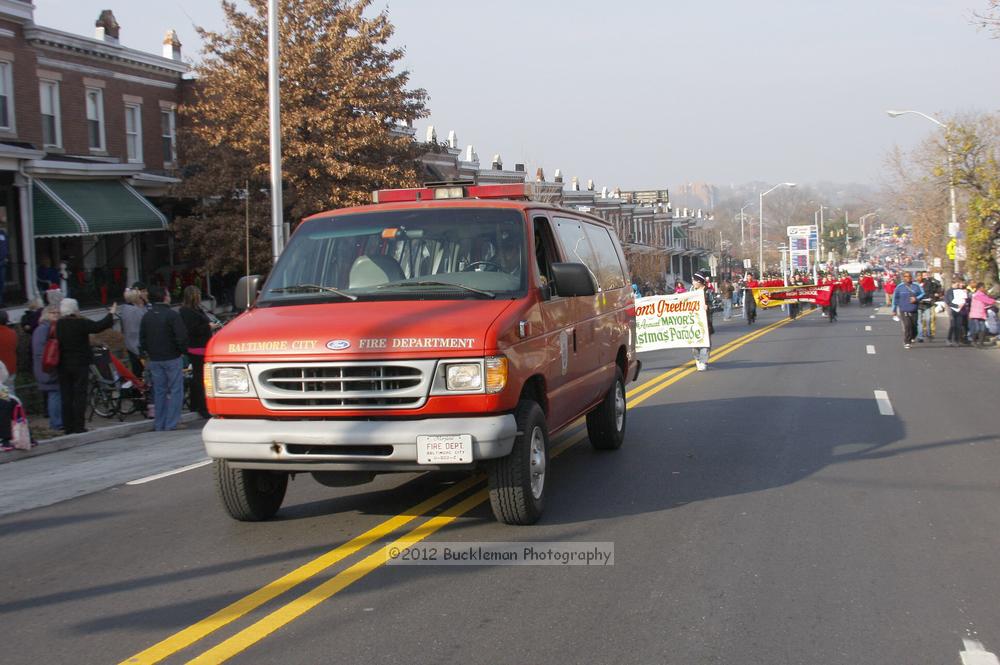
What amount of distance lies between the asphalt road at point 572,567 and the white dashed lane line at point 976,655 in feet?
0.11

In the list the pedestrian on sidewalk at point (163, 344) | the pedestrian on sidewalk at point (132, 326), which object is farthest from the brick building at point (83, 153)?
the pedestrian on sidewalk at point (163, 344)

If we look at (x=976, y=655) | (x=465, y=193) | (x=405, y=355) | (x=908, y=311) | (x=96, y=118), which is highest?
(x=96, y=118)

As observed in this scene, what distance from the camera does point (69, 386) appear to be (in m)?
12.7

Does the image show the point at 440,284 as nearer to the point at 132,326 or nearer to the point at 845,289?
the point at 132,326

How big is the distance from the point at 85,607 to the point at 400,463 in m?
1.92

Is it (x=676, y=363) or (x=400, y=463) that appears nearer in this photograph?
(x=400, y=463)

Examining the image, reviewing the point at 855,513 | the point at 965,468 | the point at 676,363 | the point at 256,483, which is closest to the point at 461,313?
the point at 256,483

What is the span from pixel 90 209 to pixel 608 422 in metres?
18.7

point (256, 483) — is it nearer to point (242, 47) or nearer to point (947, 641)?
point (947, 641)

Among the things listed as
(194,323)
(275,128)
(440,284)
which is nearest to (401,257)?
(440,284)

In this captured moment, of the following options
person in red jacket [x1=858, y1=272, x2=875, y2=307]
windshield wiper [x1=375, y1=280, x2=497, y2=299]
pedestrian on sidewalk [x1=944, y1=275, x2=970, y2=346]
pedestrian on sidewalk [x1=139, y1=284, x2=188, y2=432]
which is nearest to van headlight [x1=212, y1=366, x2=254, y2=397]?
windshield wiper [x1=375, y1=280, x2=497, y2=299]

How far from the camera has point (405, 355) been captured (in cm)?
617

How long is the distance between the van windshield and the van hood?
0.29 metres

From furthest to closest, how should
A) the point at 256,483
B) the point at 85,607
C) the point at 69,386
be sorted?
the point at 69,386, the point at 256,483, the point at 85,607
